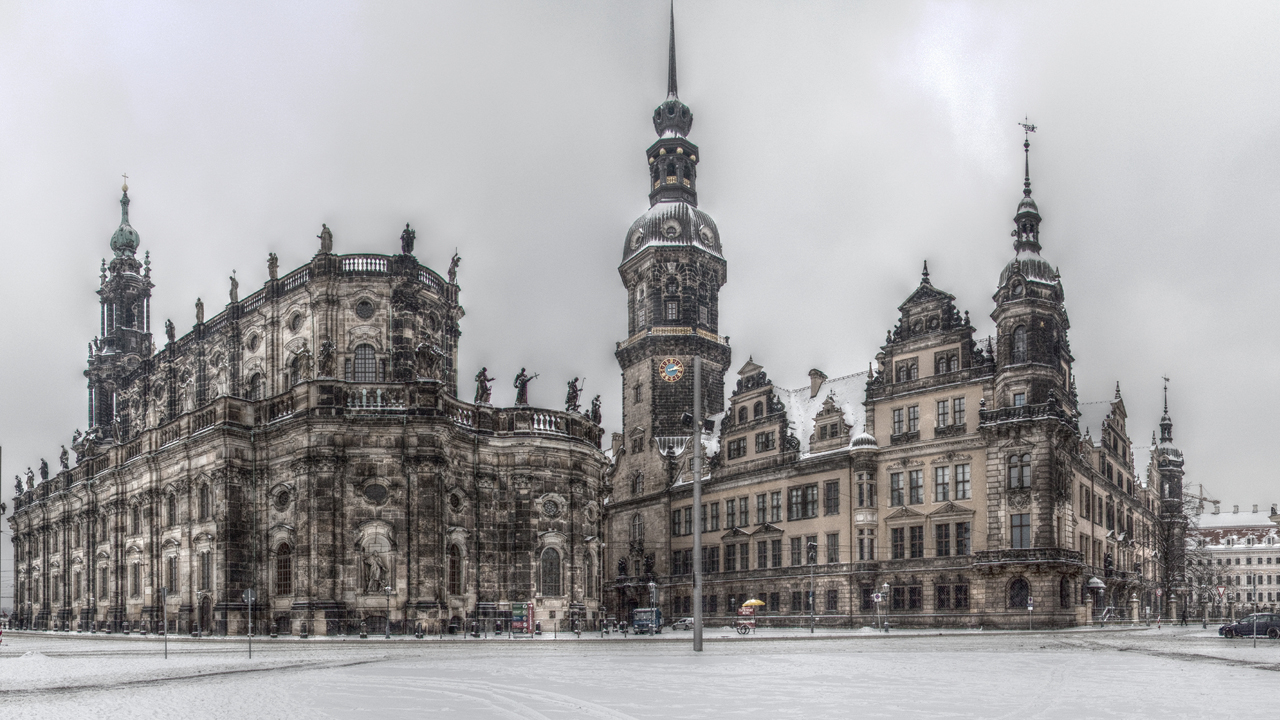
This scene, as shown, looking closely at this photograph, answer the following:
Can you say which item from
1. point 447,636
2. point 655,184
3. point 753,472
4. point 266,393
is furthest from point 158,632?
point 655,184

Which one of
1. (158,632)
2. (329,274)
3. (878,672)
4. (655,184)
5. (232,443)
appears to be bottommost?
(158,632)

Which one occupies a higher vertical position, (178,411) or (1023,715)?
(178,411)

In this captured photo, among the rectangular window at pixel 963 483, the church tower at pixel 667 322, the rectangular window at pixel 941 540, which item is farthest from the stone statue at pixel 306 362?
the rectangular window at pixel 963 483

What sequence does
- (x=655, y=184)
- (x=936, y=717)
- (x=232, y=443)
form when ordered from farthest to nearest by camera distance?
(x=655, y=184), (x=232, y=443), (x=936, y=717)

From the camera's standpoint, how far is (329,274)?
185 feet

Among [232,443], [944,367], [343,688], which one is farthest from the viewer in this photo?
[944,367]

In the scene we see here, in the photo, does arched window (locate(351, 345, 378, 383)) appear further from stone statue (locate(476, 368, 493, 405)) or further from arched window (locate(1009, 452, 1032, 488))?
arched window (locate(1009, 452, 1032, 488))

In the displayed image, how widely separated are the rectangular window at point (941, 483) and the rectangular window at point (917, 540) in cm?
205

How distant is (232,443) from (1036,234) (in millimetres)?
44732

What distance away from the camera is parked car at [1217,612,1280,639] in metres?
44.3

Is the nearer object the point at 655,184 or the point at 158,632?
the point at 158,632

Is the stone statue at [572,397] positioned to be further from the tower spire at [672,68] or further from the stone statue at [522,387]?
the tower spire at [672,68]

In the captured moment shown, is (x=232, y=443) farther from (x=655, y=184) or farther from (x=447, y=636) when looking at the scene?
(x=655, y=184)

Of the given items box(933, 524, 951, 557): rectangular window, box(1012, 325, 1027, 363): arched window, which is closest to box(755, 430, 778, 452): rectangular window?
box(933, 524, 951, 557): rectangular window
